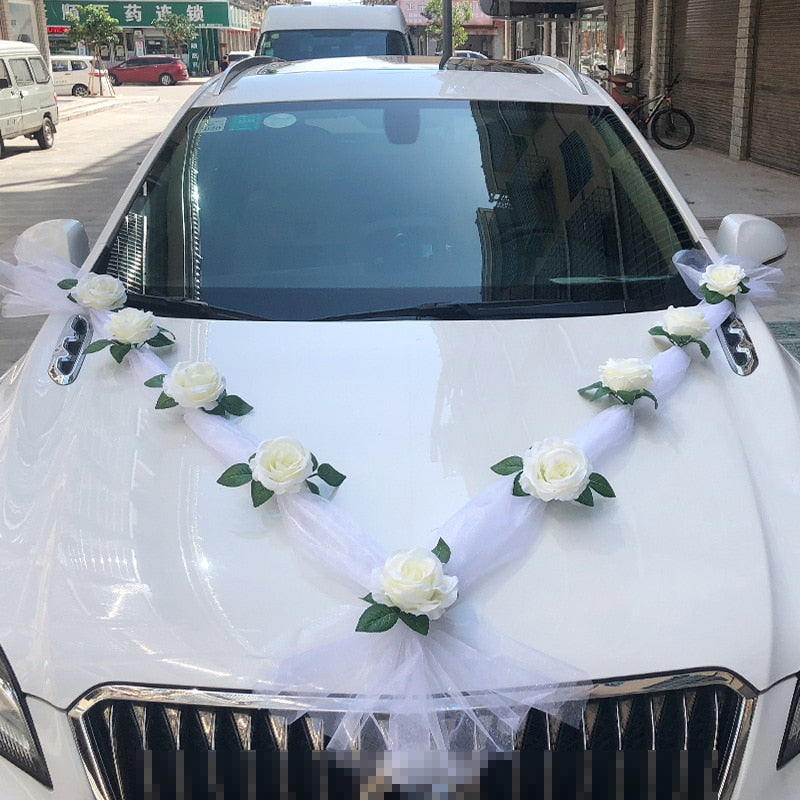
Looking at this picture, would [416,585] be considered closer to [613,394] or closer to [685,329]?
[613,394]

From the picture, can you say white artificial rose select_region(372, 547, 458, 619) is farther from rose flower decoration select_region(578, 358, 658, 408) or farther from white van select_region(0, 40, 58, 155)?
white van select_region(0, 40, 58, 155)

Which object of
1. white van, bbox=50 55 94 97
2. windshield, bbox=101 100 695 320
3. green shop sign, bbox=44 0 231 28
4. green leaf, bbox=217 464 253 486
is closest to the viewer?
green leaf, bbox=217 464 253 486

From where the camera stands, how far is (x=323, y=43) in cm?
1266

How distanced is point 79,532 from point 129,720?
1.33ft

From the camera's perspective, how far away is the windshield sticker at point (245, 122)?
3.18 m

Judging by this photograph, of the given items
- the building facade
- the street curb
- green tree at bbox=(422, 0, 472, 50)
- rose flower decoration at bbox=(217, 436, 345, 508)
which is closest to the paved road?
the street curb

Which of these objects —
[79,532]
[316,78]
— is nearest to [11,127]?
[316,78]

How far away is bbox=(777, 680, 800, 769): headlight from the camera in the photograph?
1677mm

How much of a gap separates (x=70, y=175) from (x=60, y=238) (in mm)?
14123

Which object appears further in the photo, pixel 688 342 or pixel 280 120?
pixel 280 120

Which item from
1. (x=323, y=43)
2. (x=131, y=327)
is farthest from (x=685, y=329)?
(x=323, y=43)

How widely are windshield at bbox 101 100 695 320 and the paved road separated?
380 cm

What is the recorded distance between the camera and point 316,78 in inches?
134

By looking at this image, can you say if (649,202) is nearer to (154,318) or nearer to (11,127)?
(154,318)
